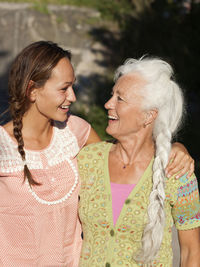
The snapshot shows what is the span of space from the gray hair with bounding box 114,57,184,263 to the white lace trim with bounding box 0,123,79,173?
0.65 meters

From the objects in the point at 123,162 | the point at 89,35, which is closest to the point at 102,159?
the point at 123,162

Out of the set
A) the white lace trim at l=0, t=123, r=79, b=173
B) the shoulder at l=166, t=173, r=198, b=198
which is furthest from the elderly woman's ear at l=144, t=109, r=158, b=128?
the white lace trim at l=0, t=123, r=79, b=173

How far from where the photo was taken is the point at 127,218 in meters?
2.84

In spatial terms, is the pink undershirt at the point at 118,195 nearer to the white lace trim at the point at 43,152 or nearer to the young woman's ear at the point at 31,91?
the white lace trim at the point at 43,152

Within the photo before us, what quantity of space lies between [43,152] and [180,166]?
0.93m

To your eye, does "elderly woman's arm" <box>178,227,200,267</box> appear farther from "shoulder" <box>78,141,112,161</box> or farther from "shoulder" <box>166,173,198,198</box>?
"shoulder" <box>78,141,112,161</box>

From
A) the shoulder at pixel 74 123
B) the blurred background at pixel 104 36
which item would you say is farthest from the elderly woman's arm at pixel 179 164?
the blurred background at pixel 104 36

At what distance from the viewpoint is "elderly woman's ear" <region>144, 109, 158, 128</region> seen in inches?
116

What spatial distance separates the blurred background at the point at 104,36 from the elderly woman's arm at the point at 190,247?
5.02 m

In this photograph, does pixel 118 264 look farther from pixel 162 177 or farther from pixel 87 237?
pixel 162 177

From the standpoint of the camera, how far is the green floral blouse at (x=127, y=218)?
2.84 meters

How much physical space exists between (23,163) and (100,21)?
427 inches

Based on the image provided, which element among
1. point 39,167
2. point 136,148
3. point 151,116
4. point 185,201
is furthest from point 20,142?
point 185,201

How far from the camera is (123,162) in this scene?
3096 millimetres
